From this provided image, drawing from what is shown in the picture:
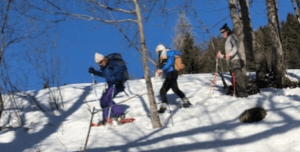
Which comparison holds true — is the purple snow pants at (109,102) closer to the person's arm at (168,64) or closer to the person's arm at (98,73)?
the person's arm at (98,73)

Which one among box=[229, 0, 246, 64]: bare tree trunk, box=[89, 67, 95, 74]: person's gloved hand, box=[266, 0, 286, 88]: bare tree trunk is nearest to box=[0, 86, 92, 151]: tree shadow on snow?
box=[89, 67, 95, 74]: person's gloved hand

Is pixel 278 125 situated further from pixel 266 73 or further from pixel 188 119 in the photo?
pixel 266 73

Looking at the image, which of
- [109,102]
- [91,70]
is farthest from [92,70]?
[109,102]

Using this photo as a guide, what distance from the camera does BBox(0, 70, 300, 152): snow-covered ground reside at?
306 cm

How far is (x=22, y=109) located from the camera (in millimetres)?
7258

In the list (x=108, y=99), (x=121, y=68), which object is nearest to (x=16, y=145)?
(x=108, y=99)

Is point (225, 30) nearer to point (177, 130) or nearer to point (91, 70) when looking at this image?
point (177, 130)

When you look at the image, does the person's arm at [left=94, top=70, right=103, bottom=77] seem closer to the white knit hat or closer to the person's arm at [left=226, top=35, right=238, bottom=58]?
the white knit hat

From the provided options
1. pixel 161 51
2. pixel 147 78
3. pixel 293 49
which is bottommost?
pixel 147 78

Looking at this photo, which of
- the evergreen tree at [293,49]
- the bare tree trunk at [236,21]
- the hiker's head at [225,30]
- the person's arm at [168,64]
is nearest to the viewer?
the person's arm at [168,64]

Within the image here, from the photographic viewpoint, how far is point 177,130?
408 centimetres

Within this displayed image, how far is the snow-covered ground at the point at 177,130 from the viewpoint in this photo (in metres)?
3.06

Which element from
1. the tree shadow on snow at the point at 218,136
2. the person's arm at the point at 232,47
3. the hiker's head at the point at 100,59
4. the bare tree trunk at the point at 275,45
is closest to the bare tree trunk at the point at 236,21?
the bare tree trunk at the point at 275,45

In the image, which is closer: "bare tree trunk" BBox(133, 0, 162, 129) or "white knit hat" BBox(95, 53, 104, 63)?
"bare tree trunk" BBox(133, 0, 162, 129)
